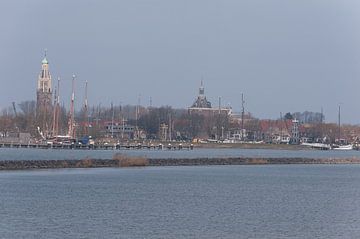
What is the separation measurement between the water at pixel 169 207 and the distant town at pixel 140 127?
6285cm

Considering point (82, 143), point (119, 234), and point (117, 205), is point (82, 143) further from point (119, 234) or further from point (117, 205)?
point (119, 234)

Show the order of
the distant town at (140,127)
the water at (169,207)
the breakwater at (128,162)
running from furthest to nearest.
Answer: the distant town at (140,127) < the breakwater at (128,162) < the water at (169,207)

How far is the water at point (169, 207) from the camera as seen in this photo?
2766 cm

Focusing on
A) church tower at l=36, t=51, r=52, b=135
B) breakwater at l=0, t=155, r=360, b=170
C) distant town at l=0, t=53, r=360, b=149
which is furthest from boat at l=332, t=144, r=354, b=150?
breakwater at l=0, t=155, r=360, b=170

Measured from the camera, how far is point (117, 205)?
117ft

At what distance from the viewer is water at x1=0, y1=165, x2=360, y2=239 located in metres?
27.7

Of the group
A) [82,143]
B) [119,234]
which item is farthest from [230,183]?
[82,143]

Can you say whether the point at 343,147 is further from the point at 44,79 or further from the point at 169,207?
the point at 169,207

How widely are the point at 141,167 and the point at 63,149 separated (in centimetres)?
4240

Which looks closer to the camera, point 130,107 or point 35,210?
point 35,210

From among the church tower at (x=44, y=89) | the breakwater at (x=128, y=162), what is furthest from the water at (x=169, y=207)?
the church tower at (x=44, y=89)

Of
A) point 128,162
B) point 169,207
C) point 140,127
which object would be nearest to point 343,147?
point 140,127

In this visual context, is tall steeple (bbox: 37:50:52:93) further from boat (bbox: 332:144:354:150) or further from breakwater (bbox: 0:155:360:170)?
breakwater (bbox: 0:155:360:170)

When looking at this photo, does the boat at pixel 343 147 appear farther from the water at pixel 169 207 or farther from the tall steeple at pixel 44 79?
the water at pixel 169 207
